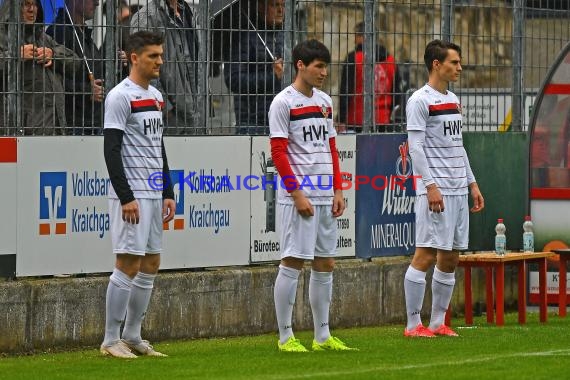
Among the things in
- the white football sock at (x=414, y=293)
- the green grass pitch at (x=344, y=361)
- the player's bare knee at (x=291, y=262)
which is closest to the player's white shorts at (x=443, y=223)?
the white football sock at (x=414, y=293)

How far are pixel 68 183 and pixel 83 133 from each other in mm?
551

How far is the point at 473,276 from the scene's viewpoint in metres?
17.0

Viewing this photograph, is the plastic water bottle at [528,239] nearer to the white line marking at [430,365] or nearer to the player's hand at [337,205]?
the white line marking at [430,365]

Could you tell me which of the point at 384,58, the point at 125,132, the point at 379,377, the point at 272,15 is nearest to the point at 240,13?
the point at 272,15

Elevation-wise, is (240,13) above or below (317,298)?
above

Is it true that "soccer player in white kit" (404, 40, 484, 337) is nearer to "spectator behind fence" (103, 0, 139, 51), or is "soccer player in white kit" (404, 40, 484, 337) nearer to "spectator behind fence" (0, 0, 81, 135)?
"spectator behind fence" (103, 0, 139, 51)

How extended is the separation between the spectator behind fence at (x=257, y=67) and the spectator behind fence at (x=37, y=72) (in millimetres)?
1912

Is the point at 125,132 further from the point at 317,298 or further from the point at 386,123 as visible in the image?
the point at 386,123

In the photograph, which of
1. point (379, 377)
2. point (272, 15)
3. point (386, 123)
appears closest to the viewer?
point (379, 377)

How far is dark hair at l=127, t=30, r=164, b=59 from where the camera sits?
11.7 metres

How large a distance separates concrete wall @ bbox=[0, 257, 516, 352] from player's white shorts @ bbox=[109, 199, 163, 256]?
4.16 ft

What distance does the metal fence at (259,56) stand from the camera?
13.1 m

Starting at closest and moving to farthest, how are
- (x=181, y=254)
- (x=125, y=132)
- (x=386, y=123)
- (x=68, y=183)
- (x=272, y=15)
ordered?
(x=125, y=132)
(x=68, y=183)
(x=181, y=254)
(x=272, y=15)
(x=386, y=123)

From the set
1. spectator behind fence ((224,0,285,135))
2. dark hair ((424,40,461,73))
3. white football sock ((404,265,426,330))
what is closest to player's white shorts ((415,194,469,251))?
white football sock ((404,265,426,330))
